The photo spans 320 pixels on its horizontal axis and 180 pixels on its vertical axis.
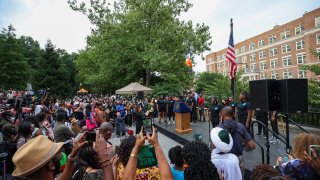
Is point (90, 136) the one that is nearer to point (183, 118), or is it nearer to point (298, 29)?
point (183, 118)

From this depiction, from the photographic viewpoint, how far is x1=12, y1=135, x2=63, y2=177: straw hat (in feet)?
6.73

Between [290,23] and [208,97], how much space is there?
47.9m

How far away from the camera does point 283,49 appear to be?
205ft

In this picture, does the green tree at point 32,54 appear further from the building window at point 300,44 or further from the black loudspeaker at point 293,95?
the building window at point 300,44

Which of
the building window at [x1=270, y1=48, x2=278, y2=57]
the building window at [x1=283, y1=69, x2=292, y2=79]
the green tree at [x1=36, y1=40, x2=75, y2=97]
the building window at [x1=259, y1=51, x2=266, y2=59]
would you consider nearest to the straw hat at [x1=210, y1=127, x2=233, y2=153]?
the green tree at [x1=36, y1=40, x2=75, y2=97]

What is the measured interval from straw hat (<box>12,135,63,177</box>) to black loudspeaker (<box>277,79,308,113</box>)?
4.81 meters

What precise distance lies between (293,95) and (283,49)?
64.0 m

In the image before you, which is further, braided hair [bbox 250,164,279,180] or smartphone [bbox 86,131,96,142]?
smartphone [bbox 86,131,96,142]

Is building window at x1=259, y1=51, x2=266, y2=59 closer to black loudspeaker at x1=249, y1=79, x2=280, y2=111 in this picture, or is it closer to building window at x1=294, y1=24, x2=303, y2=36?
building window at x1=294, y1=24, x2=303, y2=36

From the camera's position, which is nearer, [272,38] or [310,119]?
[310,119]

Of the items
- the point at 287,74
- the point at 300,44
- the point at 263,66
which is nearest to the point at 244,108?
the point at 300,44

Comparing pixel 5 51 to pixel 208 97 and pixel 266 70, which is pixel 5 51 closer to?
pixel 208 97

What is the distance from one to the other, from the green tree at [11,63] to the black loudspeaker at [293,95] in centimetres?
3632

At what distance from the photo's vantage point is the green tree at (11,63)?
34344 millimetres
